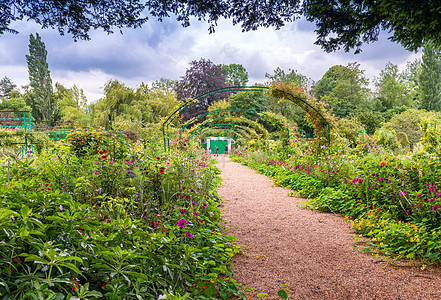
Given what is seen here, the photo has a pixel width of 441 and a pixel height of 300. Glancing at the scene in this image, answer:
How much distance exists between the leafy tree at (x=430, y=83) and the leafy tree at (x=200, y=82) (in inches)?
762

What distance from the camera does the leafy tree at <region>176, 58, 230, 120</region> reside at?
2762 centimetres

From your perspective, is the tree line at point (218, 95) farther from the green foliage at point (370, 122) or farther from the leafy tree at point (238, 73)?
the leafy tree at point (238, 73)

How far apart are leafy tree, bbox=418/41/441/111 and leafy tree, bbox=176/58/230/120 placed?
63.5ft

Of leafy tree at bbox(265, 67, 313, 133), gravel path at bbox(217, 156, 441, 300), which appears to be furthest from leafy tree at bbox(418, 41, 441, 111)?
gravel path at bbox(217, 156, 441, 300)

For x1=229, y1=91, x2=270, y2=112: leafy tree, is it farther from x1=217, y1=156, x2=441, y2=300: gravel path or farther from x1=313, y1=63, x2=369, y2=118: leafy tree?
x1=217, y1=156, x2=441, y2=300: gravel path

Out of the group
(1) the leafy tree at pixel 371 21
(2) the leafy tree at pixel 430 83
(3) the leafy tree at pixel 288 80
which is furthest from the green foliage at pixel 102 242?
(2) the leafy tree at pixel 430 83

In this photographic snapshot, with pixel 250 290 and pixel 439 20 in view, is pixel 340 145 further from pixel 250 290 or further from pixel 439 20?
pixel 250 290

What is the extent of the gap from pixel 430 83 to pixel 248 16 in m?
29.3

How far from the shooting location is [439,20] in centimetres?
309

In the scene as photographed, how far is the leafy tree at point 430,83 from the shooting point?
25438 mm

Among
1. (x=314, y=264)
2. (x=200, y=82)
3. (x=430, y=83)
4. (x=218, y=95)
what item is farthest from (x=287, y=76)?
(x=314, y=264)

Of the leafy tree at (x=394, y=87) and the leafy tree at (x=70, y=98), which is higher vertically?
the leafy tree at (x=394, y=87)

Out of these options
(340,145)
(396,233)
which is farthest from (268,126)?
(396,233)

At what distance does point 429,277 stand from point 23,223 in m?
3.19
